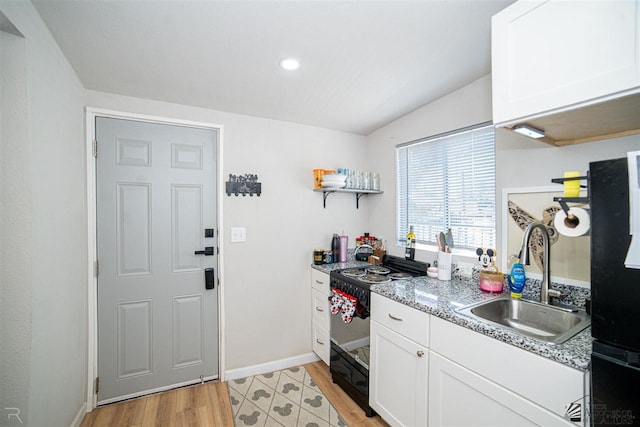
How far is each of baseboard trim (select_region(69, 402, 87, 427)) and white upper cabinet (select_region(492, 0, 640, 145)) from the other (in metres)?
2.97

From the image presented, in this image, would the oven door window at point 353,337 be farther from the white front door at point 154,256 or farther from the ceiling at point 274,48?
the ceiling at point 274,48

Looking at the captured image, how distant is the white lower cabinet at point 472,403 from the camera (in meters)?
1.04

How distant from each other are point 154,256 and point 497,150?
8.59ft

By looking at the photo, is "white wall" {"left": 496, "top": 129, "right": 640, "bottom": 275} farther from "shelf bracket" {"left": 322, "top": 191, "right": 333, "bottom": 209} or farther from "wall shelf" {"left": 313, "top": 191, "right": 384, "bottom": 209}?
"shelf bracket" {"left": 322, "top": 191, "right": 333, "bottom": 209}

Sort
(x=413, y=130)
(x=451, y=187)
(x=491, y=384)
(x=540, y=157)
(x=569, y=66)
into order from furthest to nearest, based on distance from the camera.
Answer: (x=413, y=130) < (x=451, y=187) < (x=540, y=157) < (x=491, y=384) < (x=569, y=66)

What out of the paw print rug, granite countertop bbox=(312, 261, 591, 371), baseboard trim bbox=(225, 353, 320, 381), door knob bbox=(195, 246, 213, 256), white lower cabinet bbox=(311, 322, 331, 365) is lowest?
the paw print rug

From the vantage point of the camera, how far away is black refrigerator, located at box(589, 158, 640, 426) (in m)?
0.77

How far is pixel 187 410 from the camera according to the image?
6.41 feet

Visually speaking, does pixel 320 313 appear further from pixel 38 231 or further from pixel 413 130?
pixel 38 231

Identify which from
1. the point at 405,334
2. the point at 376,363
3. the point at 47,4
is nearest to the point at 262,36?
the point at 47,4

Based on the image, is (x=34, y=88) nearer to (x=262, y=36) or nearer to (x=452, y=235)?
(x=262, y=36)

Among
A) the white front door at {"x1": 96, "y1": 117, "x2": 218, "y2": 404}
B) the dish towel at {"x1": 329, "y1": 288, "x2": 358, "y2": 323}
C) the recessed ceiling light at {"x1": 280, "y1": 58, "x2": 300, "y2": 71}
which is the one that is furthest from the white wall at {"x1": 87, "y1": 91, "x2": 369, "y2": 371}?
the recessed ceiling light at {"x1": 280, "y1": 58, "x2": 300, "y2": 71}

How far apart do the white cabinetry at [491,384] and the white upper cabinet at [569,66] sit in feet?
3.12

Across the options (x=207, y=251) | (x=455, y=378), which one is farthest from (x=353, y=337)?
(x=207, y=251)
